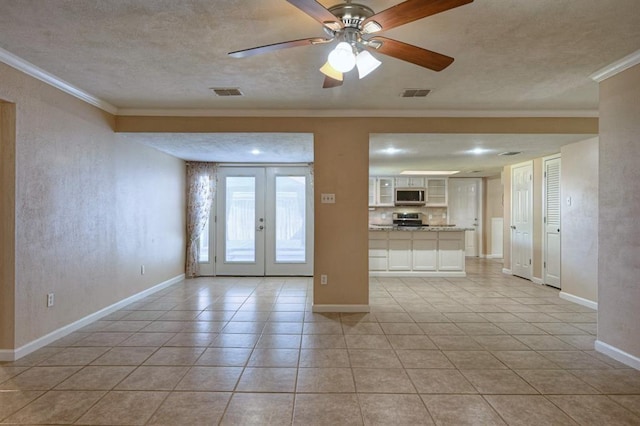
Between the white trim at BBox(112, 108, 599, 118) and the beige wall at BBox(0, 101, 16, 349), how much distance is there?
1415mm

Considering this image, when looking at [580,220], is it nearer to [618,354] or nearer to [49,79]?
[618,354]

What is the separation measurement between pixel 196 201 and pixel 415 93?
4.48 meters

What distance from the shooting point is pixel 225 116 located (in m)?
4.09

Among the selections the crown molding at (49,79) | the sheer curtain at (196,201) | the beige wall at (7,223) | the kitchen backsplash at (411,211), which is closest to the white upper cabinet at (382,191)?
the kitchen backsplash at (411,211)

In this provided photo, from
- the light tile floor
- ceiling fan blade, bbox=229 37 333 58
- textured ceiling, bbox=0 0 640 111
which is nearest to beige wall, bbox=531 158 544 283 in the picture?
the light tile floor

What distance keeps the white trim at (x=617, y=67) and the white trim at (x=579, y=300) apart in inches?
115

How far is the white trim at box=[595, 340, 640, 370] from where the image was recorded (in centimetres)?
264

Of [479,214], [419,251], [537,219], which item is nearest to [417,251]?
[419,251]

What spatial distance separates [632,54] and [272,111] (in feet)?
10.9

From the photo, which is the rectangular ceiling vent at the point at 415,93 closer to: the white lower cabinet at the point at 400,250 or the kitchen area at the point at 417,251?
the kitchen area at the point at 417,251

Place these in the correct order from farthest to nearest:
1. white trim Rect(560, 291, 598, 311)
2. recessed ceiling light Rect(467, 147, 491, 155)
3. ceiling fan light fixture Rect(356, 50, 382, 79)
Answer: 1. recessed ceiling light Rect(467, 147, 491, 155)
2. white trim Rect(560, 291, 598, 311)
3. ceiling fan light fixture Rect(356, 50, 382, 79)

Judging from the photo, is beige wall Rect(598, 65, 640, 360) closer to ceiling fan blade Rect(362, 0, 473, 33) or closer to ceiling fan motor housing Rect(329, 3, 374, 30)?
ceiling fan blade Rect(362, 0, 473, 33)

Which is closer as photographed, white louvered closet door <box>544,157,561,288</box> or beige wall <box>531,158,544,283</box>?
white louvered closet door <box>544,157,561,288</box>

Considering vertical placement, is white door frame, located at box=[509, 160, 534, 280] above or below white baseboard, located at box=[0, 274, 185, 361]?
above
